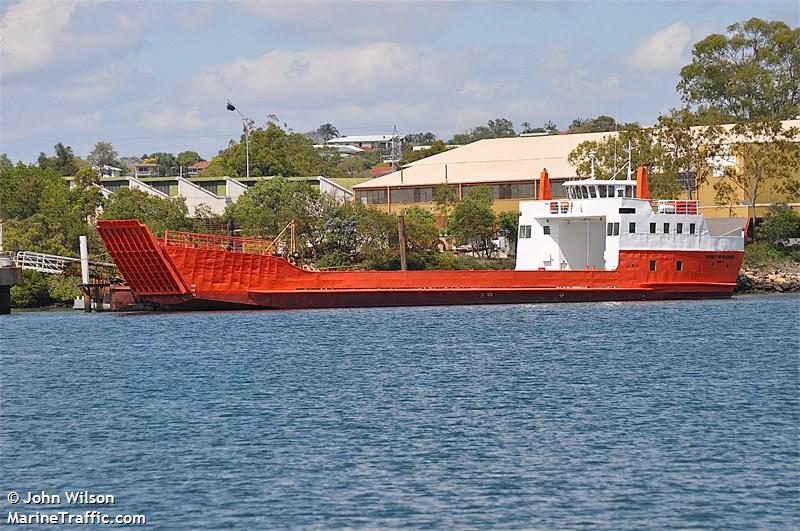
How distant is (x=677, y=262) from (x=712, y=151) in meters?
22.8

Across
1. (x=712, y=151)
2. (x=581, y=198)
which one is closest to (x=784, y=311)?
(x=581, y=198)

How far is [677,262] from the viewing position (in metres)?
54.0

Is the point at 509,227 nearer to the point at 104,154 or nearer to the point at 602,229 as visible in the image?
the point at 602,229

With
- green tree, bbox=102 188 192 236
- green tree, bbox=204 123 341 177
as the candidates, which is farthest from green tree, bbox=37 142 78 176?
green tree, bbox=102 188 192 236

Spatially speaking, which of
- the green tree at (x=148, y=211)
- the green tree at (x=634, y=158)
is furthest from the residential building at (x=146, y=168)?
the green tree at (x=634, y=158)

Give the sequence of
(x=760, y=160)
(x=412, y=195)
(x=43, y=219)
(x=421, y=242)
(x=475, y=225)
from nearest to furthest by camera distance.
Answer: (x=43, y=219), (x=421, y=242), (x=475, y=225), (x=760, y=160), (x=412, y=195)

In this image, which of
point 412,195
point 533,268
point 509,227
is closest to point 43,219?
point 509,227

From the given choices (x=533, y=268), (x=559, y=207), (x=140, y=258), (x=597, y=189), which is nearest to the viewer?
(x=140, y=258)

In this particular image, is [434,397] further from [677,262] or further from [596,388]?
[677,262]

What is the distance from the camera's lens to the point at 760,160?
75375 mm

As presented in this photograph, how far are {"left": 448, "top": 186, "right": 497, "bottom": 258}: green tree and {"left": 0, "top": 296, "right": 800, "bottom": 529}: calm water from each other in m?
32.7

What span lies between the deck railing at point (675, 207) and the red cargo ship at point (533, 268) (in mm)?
59

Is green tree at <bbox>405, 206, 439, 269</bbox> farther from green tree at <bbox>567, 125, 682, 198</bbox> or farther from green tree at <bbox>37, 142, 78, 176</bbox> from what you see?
green tree at <bbox>37, 142, 78, 176</bbox>

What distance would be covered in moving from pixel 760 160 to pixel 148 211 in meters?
35.0
